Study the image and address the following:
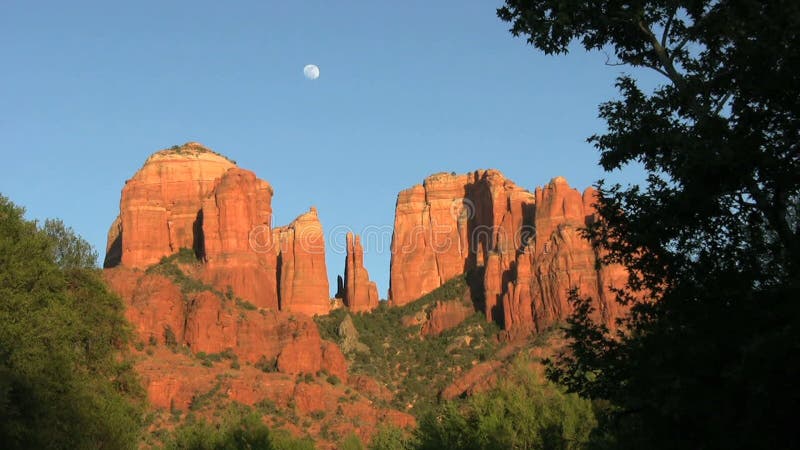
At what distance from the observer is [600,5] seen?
2134 cm

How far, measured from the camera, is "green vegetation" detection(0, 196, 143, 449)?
3409 cm

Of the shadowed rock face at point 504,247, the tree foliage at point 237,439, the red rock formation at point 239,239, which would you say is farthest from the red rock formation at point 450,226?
the tree foliage at point 237,439

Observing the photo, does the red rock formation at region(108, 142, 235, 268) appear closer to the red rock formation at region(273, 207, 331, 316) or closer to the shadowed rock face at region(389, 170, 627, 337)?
the red rock formation at region(273, 207, 331, 316)

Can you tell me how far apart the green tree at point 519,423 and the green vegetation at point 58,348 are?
18.6 m

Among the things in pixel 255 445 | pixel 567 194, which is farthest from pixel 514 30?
pixel 567 194

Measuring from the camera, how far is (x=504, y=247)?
13912cm

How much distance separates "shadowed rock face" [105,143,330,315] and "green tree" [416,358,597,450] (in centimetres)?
6928

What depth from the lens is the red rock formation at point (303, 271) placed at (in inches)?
5389

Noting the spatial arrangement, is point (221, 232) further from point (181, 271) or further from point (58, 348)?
point (58, 348)

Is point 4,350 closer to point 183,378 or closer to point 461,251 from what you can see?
point 183,378

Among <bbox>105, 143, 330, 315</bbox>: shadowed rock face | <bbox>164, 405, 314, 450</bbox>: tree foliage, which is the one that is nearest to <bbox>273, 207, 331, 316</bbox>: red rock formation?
<bbox>105, 143, 330, 315</bbox>: shadowed rock face

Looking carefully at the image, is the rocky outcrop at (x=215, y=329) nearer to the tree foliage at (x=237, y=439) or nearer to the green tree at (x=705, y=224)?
the tree foliage at (x=237, y=439)

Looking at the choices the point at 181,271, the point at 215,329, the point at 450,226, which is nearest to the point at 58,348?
the point at 215,329

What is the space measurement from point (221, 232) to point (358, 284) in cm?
2651
